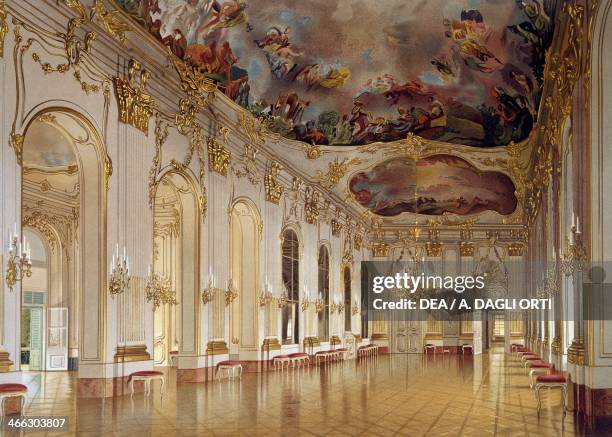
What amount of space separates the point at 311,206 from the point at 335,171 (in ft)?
5.01

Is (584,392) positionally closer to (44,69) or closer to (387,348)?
(44,69)

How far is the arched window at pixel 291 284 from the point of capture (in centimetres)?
2459

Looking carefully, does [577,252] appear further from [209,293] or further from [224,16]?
[224,16]

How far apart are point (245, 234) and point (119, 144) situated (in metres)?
8.61

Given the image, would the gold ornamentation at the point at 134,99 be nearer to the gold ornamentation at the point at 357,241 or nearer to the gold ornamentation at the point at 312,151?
the gold ornamentation at the point at 312,151

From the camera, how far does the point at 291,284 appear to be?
83.6 ft

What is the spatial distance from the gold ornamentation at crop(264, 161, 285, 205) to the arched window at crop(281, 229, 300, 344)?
1.58 meters

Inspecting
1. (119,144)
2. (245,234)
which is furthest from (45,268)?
(119,144)

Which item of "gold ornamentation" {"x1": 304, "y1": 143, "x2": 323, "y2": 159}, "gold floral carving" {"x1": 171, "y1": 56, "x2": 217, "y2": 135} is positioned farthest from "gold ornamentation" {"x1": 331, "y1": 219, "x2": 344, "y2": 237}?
"gold floral carving" {"x1": 171, "y1": 56, "x2": 217, "y2": 135}

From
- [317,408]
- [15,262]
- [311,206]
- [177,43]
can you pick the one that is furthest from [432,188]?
[15,262]

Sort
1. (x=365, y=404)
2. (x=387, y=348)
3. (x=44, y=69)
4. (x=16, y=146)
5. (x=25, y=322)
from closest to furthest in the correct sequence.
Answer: (x=16, y=146) < (x=44, y=69) < (x=365, y=404) < (x=25, y=322) < (x=387, y=348)

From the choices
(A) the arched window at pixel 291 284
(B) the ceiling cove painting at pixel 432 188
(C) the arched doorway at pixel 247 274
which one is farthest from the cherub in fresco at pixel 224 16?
(B) the ceiling cove painting at pixel 432 188

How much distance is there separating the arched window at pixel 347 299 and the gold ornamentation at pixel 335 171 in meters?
6.76

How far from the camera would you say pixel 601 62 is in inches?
424
